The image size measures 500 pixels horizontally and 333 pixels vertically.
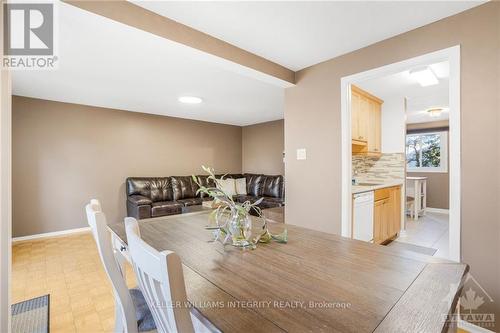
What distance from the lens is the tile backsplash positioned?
3930 mm

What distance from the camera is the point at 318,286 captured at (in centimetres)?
80

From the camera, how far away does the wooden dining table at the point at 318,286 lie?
63cm

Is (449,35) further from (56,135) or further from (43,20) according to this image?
(56,135)

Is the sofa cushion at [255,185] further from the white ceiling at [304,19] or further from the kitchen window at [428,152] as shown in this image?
the kitchen window at [428,152]

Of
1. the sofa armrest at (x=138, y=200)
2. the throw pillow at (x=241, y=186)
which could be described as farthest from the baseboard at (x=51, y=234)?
the throw pillow at (x=241, y=186)

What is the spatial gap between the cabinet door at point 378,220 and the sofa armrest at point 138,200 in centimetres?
357

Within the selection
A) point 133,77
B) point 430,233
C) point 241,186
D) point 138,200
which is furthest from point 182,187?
point 430,233

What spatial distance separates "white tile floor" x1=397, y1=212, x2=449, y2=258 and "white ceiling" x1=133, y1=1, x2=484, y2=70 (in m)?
2.83

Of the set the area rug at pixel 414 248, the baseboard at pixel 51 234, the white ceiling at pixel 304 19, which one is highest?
the white ceiling at pixel 304 19

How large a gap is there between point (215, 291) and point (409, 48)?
243 cm

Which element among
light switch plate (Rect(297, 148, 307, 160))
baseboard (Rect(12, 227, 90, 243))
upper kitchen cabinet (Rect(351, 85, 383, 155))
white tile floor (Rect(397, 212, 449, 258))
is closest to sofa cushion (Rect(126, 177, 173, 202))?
baseboard (Rect(12, 227, 90, 243))

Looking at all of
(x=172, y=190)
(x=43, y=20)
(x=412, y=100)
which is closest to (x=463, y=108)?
(x=412, y=100)

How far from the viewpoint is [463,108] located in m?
1.73

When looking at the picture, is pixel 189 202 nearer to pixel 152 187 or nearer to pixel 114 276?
pixel 152 187
